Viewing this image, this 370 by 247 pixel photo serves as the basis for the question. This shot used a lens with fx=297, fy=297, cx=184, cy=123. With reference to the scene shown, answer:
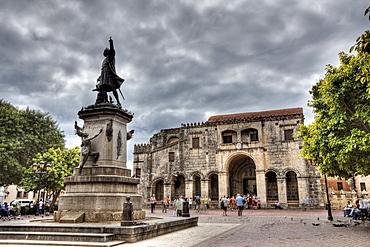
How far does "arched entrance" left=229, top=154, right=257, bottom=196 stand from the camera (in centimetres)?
3888

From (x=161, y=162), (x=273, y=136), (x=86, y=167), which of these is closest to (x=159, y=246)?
(x=86, y=167)

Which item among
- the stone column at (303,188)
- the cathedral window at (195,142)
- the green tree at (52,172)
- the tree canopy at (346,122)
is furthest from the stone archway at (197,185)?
the tree canopy at (346,122)

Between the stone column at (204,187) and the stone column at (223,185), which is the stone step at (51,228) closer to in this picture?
the stone column at (223,185)

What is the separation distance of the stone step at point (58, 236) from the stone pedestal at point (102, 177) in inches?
52.1

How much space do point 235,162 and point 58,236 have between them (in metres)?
32.4

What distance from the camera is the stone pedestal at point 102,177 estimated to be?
34.4ft

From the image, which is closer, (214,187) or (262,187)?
(262,187)

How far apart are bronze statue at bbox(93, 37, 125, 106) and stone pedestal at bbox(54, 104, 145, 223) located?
834 millimetres

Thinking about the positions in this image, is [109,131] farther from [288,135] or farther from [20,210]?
[288,135]

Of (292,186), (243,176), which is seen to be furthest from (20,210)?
(292,186)

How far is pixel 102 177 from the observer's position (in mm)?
10805

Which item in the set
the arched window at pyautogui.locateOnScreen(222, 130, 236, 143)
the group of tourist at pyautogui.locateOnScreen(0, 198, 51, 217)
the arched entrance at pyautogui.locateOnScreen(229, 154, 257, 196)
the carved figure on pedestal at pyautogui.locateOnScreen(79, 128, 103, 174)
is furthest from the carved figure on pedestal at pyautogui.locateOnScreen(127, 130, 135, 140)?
the arched entrance at pyautogui.locateOnScreen(229, 154, 257, 196)

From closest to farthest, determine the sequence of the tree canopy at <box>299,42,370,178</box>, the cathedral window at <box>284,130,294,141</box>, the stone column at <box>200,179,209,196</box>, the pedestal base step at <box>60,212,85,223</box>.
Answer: the pedestal base step at <box>60,212,85,223</box>
the tree canopy at <box>299,42,370,178</box>
the cathedral window at <box>284,130,294,141</box>
the stone column at <box>200,179,209,196</box>

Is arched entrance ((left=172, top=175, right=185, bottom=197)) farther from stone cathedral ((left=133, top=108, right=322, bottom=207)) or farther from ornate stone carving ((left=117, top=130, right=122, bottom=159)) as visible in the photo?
ornate stone carving ((left=117, top=130, right=122, bottom=159))
